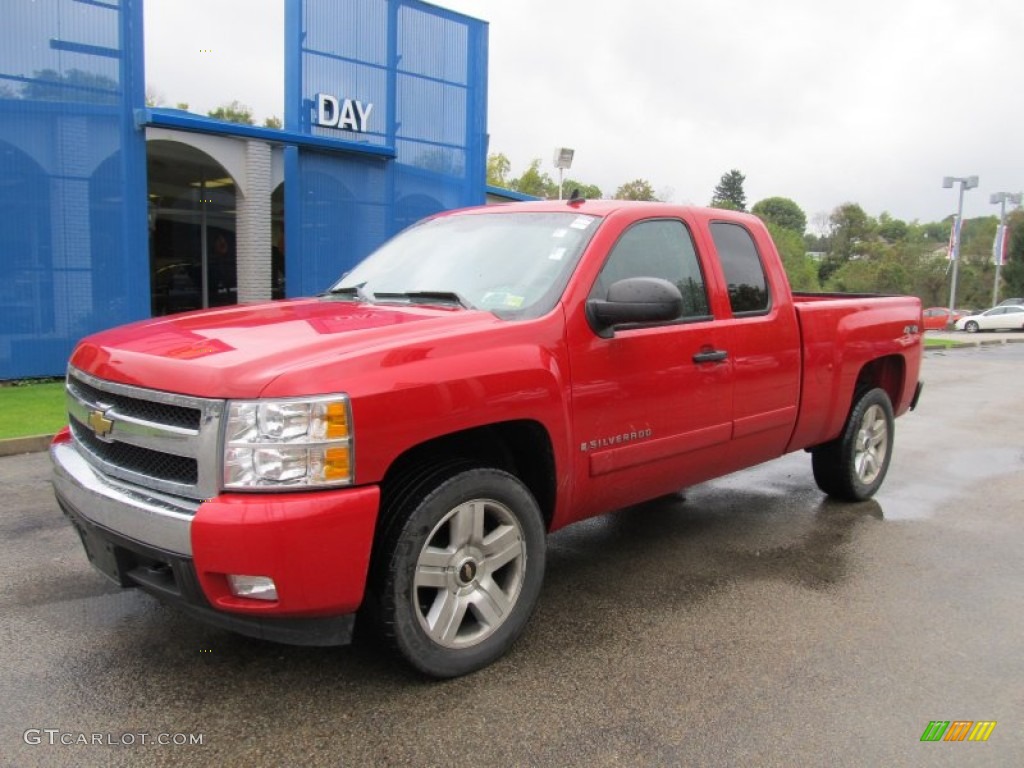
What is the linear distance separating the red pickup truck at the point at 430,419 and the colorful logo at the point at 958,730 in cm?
152

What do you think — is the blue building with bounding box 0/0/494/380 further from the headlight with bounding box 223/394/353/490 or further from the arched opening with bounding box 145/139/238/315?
the headlight with bounding box 223/394/353/490

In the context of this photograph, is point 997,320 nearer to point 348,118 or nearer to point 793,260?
point 793,260

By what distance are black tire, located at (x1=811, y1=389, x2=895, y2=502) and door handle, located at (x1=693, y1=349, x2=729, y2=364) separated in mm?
1829

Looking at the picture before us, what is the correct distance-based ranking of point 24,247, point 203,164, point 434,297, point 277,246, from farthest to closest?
point 277,246 < point 203,164 < point 24,247 < point 434,297

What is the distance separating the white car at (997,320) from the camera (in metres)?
37.7

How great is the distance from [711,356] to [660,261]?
1.79 ft

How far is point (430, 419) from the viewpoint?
295 centimetres

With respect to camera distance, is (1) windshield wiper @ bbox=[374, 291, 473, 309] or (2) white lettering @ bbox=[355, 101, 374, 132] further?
(2) white lettering @ bbox=[355, 101, 374, 132]

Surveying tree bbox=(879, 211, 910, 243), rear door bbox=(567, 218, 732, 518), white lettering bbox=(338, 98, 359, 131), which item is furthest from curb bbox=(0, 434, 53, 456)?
tree bbox=(879, 211, 910, 243)

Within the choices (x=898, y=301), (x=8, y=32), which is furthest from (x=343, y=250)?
(x=898, y=301)

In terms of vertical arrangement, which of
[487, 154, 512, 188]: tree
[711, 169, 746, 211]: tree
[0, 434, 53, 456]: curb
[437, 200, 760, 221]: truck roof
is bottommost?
[0, 434, 53, 456]: curb

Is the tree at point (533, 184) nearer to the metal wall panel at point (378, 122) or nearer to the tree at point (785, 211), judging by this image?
the metal wall panel at point (378, 122)

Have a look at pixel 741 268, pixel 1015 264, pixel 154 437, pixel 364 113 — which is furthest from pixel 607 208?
pixel 1015 264

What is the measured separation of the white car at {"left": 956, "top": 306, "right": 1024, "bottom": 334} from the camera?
37656mm
